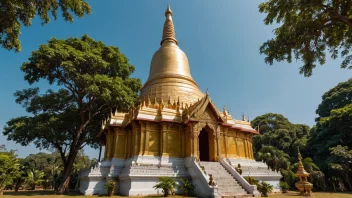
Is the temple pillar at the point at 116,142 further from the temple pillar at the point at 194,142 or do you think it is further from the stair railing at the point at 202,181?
the temple pillar at the point at 194,142

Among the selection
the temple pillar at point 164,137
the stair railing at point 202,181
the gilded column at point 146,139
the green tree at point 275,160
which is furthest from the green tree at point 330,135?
the gilded column at point 146,139

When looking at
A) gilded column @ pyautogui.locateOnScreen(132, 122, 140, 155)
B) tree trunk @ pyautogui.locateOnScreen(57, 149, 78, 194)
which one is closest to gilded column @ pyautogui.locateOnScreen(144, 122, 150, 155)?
gilded column @ pyautogui.locateOnScreen(132, 122, 140, 155)

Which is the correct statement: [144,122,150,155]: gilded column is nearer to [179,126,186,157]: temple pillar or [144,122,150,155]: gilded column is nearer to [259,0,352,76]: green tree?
[179,126,186,157]: temple pillar

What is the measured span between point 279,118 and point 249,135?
2898 centimetres

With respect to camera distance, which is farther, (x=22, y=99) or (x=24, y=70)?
(x=22, y=99)

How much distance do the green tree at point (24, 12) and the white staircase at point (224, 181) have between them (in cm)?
1141

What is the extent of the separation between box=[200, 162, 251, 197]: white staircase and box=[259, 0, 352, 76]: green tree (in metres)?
7.34

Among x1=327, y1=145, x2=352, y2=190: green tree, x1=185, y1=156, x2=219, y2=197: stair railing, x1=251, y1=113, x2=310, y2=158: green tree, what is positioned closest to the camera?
x1=185, y1=156, x2=219, y2=197: stair railing

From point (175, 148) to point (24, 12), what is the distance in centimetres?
1252

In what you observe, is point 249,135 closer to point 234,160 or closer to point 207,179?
point 234,160

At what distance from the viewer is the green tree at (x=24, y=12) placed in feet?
28.6

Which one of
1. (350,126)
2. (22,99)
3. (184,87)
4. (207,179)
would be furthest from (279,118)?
(22,99)

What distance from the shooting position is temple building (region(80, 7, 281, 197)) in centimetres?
1428

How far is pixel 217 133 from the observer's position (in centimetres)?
1803
